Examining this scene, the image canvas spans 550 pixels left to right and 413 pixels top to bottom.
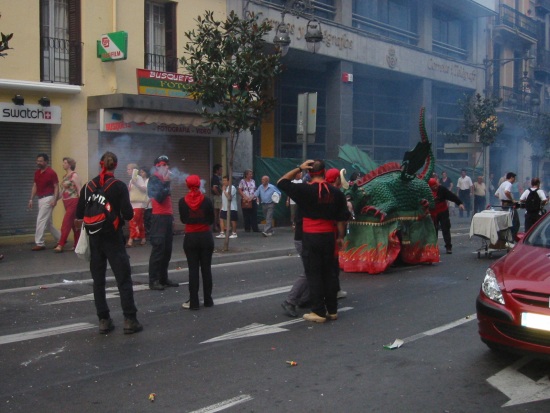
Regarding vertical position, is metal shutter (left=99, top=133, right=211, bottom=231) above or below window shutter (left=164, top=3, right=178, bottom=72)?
below

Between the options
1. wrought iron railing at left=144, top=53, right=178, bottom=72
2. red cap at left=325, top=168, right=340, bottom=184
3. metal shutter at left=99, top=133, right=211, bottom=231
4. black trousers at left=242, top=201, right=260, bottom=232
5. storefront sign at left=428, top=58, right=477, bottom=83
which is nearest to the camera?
red cap at left=325, top=168, right=340, bottom=184

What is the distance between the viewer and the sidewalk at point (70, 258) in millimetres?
10930

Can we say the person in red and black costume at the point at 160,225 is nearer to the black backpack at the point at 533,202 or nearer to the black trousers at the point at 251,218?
the black backpack at the point at 533,202

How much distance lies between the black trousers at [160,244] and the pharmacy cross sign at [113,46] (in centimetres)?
692

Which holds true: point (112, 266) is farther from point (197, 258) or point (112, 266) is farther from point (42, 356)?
point (197, 258)

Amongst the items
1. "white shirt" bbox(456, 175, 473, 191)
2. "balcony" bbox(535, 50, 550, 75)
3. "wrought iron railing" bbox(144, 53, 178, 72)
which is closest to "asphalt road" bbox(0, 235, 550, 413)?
"wrought iron railing" bbox(144, 53, 178, 72)

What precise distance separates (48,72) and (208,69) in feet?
12.9

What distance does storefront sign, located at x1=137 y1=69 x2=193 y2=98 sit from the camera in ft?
55.3

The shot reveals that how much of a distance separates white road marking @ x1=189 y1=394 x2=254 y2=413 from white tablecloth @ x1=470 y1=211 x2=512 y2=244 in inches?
359

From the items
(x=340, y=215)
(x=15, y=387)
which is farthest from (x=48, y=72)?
(x=15, y=387)

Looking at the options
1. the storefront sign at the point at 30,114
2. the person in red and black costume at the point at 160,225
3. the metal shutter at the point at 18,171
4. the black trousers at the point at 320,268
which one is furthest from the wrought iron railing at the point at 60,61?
the black trousers at the point at 320,268

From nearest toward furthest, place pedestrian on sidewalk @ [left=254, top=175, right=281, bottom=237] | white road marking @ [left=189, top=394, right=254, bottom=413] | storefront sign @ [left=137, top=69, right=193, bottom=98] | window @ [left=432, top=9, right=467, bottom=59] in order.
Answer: white road marking @ [left=189, top=394, right=254, bottom=413]
storefront sign @ [left=137, top=69, right=193, bottom=98]
pedestrian on sidewalk @ [left=254, top=175, right=281, bottom=237]
window @ [left=432, top=9, right=467, bottom=59]

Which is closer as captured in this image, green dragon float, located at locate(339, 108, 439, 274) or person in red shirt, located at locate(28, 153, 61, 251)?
green dragon float, located at locate(339, 108, 439, 274)

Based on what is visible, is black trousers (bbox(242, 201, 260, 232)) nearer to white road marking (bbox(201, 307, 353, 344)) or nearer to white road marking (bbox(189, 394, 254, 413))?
white road marking (bbox(201, 307, 353, 344))
